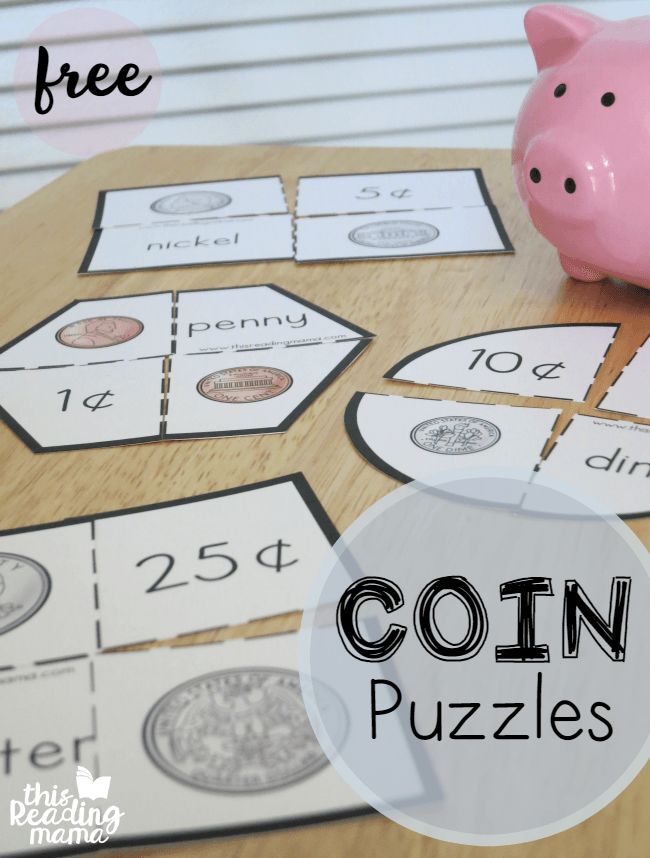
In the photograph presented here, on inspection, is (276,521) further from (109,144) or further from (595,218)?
(109,144)

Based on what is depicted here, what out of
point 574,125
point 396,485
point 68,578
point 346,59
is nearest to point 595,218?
point 574,125

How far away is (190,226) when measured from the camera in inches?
47.6

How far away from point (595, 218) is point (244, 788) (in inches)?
23.7

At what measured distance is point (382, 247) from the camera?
111 cm

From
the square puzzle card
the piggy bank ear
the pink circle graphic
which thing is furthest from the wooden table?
the pink circle graphic

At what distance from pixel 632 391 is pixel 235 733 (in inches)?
17.4

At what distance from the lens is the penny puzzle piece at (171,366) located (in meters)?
0.77

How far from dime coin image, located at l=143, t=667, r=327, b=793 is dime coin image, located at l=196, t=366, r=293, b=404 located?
319 millimetres

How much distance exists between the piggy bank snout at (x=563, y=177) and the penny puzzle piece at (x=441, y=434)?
218mm

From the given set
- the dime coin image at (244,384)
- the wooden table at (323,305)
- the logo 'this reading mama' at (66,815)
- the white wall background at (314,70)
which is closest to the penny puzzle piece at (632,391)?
the wooden table at (323,305)

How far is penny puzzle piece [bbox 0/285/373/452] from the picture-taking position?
0.77 meters

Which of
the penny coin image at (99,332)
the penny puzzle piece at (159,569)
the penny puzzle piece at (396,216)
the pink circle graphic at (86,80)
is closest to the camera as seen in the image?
the penny puzzle piece at (159,569)

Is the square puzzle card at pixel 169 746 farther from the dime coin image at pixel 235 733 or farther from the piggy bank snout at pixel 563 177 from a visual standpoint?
the piggy bank snout at pixel 563 177
